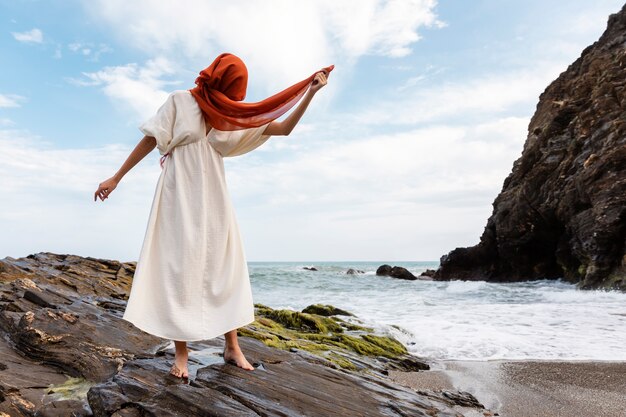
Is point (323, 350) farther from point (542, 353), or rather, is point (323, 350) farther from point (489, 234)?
point (489, 234)

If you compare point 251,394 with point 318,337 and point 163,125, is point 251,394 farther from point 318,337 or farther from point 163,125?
point 318,337

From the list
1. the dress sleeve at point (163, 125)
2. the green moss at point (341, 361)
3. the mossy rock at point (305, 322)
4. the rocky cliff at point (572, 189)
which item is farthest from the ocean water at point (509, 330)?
the rocky cliff at point (572, 189)

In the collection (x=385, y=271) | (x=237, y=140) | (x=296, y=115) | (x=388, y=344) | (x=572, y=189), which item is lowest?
(x=388, y=344)

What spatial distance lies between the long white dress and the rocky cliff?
17641 millimetres

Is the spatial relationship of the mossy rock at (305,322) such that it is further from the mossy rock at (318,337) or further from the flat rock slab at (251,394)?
the flat rock slab at (251,394)

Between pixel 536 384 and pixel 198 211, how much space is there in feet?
14.8

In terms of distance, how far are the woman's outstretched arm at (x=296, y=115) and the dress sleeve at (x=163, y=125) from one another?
0.72 meters

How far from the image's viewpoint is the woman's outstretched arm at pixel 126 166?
3.36 metres

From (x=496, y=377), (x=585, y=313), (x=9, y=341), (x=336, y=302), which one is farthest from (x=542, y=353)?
(x=336, y=302)

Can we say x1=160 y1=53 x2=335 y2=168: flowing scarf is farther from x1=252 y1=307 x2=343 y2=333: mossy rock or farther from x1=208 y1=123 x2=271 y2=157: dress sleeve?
x1=252 y1=307 x2=343 y2=333: mossy rock

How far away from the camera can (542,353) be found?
22.8ft

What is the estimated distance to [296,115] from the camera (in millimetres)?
3494

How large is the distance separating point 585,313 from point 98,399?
35.0ft

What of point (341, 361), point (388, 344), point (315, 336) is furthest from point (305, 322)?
point (341, 361)
